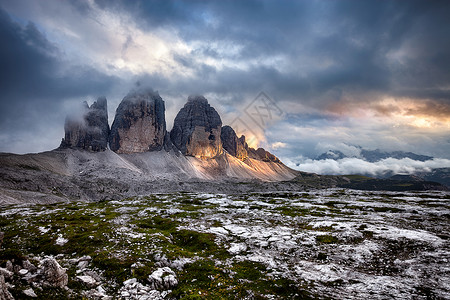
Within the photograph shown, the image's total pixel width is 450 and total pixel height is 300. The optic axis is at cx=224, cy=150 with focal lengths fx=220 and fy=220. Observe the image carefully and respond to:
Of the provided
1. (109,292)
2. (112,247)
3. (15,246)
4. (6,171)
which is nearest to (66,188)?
(6,171)

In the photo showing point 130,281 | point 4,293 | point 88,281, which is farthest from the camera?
point 130,281

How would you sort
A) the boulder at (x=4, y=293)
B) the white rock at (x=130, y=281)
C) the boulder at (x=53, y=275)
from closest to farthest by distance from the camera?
the boulder at (x=4, y=293) < the boulder at (x=53, y=275) < the white rock at (x=130, y=281)

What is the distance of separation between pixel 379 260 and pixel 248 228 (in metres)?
20.9

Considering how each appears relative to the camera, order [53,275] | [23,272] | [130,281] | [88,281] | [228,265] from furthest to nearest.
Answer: [228,265] < [130,281] < [88,281] < [53,275] < [23,272]

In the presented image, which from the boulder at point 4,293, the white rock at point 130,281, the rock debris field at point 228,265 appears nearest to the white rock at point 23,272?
the rock debris field at point 228,265

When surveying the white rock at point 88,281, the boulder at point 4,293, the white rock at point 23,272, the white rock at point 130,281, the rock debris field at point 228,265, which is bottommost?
the rock debris field at point 228,265

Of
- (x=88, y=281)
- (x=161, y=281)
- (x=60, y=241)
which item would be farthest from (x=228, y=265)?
(x=60, y=241)

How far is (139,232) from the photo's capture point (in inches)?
1486

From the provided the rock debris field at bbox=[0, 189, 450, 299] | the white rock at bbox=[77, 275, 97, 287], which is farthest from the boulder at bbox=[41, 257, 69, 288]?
the white rock at bbox=[77, 275, 97, 287]

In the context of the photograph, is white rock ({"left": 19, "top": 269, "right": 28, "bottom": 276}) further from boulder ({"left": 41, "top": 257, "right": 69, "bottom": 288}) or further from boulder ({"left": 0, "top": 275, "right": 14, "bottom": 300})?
boulder ({"left": 0, "top": 275, "right": 14, "bottom": 300})

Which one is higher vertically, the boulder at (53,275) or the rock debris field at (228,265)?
the boulder at (53,275)

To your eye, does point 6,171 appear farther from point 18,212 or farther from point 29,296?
point 29,296

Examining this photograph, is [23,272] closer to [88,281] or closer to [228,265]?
[88,281]

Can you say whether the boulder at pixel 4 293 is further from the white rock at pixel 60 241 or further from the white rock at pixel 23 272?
the white rock at pixel 60 241
